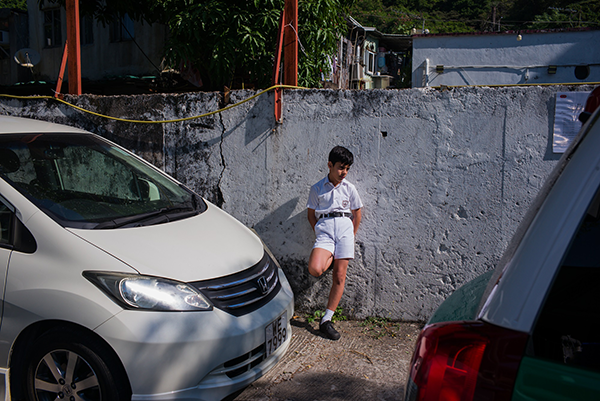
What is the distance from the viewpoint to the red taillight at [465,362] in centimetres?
106

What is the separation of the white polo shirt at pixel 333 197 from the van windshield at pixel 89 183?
0.97m

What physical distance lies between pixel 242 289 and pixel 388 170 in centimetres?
182

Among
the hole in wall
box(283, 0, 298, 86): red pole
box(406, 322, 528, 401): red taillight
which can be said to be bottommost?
box(406, 322, 528, 401): red taillight

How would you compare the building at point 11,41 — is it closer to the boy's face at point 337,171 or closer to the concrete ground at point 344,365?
the boy's face at point 337,171

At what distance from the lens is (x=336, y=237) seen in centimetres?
371

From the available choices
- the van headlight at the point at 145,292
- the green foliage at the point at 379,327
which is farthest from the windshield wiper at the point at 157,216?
the green foliage at the point at 379,327

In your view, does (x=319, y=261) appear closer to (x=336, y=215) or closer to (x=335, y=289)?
(x=335, y=289)

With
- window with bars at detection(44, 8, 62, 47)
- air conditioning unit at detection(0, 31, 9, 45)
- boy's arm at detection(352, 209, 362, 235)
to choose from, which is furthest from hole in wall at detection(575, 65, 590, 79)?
air conditioning unit at detection(0, 31, 9, 45)

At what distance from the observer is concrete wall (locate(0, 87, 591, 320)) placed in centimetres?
356

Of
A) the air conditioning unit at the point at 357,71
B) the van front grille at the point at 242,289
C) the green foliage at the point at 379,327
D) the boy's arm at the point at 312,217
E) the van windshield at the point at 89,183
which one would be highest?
the air conditioning unit at the point at 357,71

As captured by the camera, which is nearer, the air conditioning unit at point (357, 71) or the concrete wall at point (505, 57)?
the concrete wall at point (505, 57)

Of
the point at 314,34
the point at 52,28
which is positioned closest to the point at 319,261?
the point at 314,34

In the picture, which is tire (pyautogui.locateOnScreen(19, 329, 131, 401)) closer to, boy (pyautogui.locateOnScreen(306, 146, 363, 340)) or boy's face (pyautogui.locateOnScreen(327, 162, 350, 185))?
boy (pyautogui.locateOnScreen(306, 146, 363, 340))

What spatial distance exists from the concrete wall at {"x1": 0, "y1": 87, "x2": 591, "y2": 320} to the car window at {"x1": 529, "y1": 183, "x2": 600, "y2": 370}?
2039 mm
